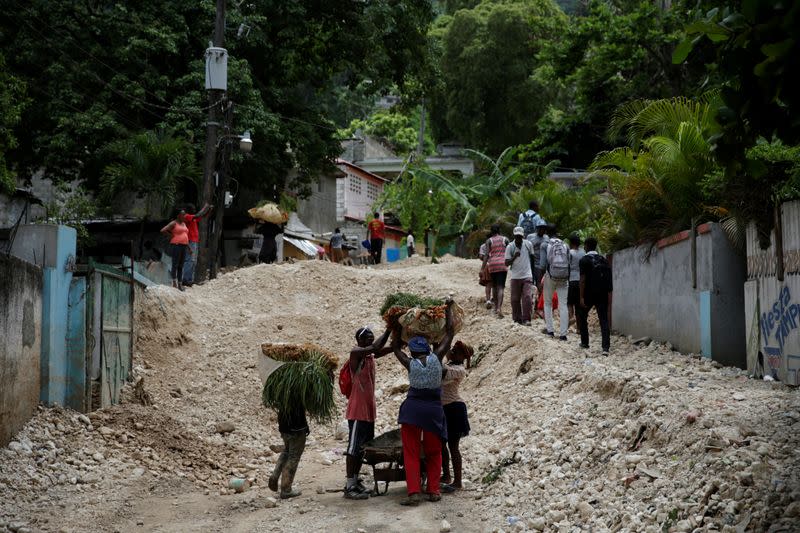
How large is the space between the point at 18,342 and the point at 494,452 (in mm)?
5430

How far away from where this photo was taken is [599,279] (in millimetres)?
13062

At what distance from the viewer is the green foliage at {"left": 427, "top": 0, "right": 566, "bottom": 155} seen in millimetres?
41375

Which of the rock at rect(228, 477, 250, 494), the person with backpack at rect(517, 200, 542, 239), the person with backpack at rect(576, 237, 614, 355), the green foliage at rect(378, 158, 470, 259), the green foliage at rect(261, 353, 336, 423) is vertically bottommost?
the rock at rect(228, 477, 250, 494)

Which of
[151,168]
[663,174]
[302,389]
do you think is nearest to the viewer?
[302,389]

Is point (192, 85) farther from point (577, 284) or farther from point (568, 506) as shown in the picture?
point (568, 506)

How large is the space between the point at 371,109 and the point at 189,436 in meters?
54.4

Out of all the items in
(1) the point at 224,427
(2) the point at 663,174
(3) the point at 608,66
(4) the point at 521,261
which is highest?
(3) the point at 608,66

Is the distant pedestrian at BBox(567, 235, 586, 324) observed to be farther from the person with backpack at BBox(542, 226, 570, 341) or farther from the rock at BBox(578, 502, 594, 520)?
the rock at BBox(578, 502, 594, 520)

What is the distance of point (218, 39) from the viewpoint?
71.2ft

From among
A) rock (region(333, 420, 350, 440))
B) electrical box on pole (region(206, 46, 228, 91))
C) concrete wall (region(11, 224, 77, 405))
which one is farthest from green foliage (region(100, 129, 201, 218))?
rock (region(333, 420, 350, 440))

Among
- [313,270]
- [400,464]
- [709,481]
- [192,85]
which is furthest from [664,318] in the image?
[192,85]

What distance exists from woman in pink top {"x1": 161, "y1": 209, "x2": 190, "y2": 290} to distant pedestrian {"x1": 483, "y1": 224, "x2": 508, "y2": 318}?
6282mm

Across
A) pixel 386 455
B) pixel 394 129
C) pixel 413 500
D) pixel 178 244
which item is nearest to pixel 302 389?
pixel 386 455

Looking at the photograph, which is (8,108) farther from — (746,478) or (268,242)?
(746,478)
